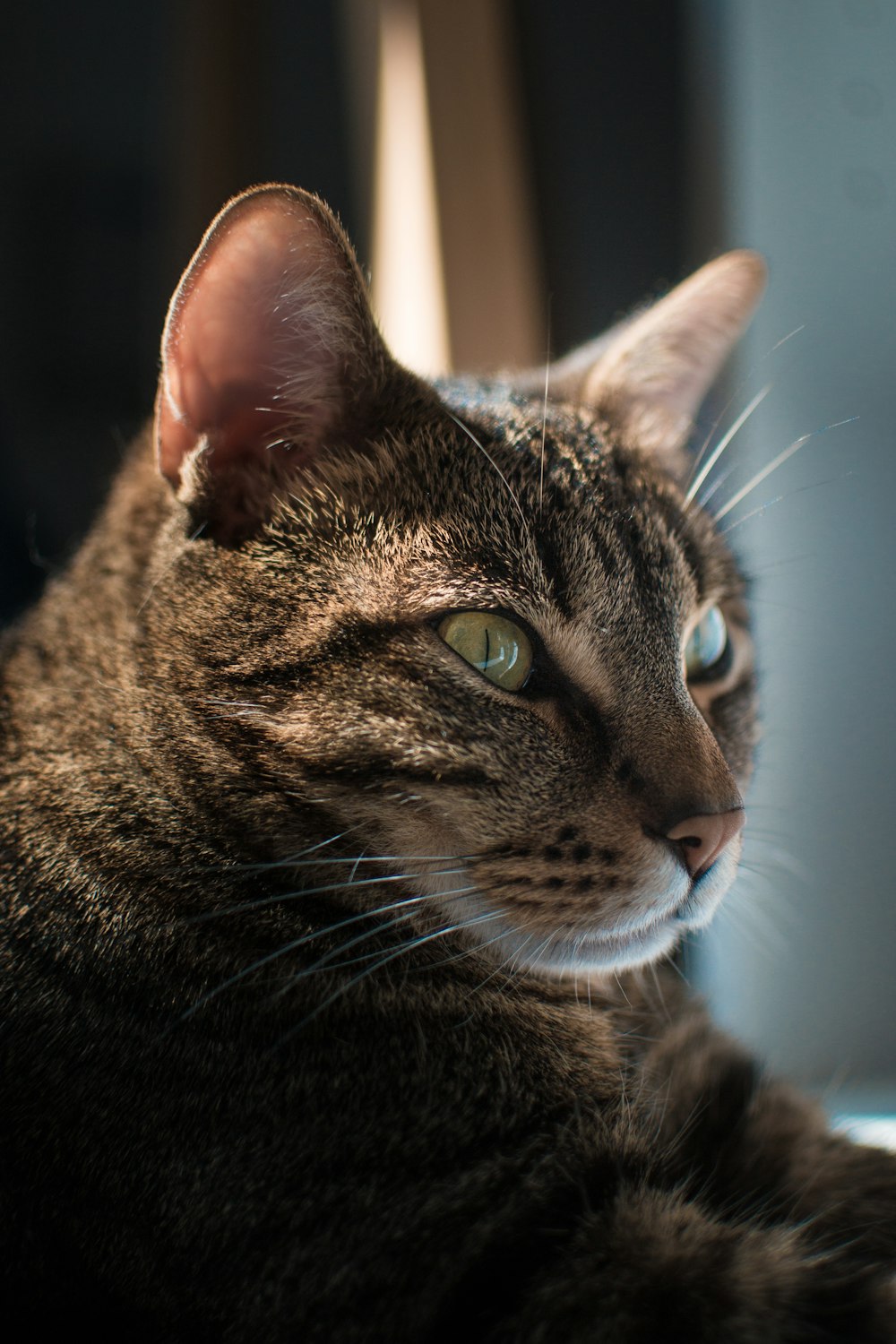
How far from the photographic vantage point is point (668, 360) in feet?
4.31

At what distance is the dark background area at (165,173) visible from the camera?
5.71ft

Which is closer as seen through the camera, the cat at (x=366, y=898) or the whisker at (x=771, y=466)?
the cat at (x=366, y=898)

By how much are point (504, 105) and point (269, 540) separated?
1.33 meters

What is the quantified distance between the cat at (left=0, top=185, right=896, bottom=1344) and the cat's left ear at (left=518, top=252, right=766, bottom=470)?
23 cm

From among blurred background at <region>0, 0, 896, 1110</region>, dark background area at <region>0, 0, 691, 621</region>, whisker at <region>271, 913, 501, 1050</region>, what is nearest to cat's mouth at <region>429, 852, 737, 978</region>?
whisker at <region>271, 913, 501, 1050</region>

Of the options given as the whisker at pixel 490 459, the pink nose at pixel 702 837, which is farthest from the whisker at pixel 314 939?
the whisker at pixel 490 459

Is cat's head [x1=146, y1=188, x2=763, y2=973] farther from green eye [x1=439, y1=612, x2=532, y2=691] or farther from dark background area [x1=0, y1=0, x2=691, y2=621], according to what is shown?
dark background area [x1=0, y1=0, x2=691, y2=621]

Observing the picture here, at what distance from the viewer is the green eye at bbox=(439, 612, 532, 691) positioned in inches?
35.2

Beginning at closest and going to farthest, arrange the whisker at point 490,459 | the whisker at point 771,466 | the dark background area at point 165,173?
the whisker at point 490,459, the whisker at point 771,466, the dark background area at point 165,173

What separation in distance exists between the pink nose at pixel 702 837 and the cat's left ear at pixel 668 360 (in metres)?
0.49

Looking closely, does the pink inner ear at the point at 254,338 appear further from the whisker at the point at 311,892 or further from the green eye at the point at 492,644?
the whisker at the point at 311,892

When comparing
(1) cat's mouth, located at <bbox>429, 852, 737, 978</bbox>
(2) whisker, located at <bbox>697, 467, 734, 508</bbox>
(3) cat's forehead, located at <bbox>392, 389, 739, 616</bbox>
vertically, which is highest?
(3) cat's forehead, located at <bbox>392, 389, 739, 616</bbox>

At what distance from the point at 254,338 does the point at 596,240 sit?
3.58ft

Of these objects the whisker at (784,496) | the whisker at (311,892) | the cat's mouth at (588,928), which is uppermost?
the whisker at (784,496)
